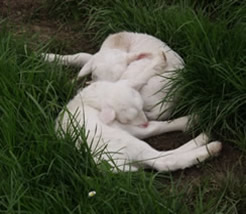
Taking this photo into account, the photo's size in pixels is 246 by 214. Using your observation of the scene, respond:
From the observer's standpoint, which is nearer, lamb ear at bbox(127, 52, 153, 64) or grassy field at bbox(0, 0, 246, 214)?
grassy field at bbox(0, 0, 246, 214)

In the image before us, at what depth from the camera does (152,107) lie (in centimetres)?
444

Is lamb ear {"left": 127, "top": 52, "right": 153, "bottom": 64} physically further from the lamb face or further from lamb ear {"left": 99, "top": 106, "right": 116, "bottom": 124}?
lamb ear {"left": 99, "top": 106, "right": 116, "bottom": 124}

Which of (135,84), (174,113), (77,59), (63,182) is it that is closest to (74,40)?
(77,59)

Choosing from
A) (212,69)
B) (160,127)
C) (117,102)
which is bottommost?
(160,127)

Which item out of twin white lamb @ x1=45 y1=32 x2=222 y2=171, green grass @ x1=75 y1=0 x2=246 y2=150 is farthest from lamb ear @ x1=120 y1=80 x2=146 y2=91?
green grass @ x1=75 y1=0 x2=246 y2=150

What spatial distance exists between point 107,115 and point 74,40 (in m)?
1.64

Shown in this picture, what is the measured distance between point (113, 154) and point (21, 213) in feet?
2.40

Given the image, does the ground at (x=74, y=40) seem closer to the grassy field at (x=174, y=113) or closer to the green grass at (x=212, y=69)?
the grassy field at (x=174, y=113)

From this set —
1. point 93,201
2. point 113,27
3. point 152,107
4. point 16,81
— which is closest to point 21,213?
point 93,201

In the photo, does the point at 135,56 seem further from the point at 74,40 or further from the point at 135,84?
the point at 74,40

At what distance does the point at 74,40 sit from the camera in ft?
18.0

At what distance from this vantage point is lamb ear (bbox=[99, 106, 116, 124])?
13.2ft

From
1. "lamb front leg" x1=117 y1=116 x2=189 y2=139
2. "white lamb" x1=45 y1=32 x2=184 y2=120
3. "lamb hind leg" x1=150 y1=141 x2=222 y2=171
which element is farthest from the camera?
"white lamb" x1=45 y1=32 x2=184 y2=120

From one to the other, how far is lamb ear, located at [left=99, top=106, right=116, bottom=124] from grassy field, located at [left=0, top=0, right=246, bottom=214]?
0.34 meters
